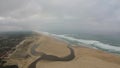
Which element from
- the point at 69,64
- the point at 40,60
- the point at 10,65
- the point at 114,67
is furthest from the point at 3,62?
the point at 114,67

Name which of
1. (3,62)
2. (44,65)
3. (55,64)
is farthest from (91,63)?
(3,62)

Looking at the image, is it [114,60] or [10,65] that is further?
[114,60]

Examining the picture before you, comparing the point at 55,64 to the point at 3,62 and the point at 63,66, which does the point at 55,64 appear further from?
the point at 3,62

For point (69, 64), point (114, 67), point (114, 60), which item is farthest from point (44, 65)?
point (114, 60)

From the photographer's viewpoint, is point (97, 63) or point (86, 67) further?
point (97, 63)

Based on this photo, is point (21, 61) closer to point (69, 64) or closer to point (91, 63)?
point (69, 64)

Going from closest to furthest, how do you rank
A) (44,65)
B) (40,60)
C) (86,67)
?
(86,67) < (44,65) < (40,60)

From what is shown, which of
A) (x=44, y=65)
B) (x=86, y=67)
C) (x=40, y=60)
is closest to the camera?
(x=86, y=67)
